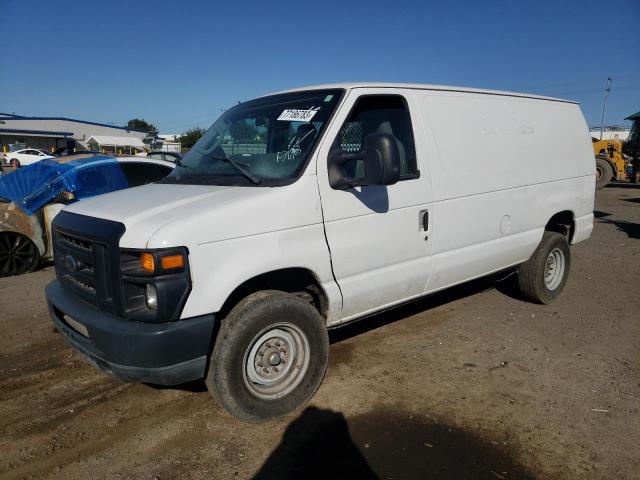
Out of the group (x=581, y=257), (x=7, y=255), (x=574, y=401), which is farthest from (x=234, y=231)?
(x=581, y=257)

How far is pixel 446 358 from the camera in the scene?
409cm

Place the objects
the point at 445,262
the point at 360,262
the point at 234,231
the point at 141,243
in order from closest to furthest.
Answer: the point at 141,243 → the point at 234,231 → the point at 360,262 → the point at 445,262

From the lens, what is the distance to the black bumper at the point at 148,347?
2562 mm

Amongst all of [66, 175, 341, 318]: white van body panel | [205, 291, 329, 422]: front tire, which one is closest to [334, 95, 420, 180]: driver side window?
[66, 175, 341, 318]: white van body panel

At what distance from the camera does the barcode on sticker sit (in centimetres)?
338

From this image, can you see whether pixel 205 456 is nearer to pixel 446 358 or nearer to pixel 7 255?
pixel 446 358

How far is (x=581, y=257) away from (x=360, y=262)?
5921 mm

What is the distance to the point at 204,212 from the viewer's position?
2719mm

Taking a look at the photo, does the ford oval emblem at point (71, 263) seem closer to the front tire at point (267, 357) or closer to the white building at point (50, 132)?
the front tire at point (267, 357)

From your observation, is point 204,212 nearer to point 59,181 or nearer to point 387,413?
point 387,413

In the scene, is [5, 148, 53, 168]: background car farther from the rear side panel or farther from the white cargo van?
the rear side panel

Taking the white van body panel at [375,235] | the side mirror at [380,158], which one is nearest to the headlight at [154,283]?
the white van body panel at [375,235]

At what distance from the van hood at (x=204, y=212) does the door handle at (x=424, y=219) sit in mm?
982

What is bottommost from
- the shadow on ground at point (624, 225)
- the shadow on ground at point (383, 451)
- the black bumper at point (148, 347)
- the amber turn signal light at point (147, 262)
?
the shadow on ground at point (383, 451)
